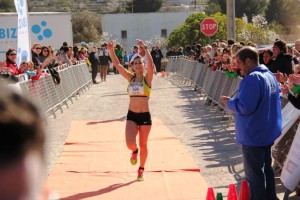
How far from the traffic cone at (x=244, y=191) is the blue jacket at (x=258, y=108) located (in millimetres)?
417

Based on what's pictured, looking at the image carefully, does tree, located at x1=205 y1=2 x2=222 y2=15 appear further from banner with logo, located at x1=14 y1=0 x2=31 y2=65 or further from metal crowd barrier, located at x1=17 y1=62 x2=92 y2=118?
banner with logo, located at x1=14 y1=0 x2=31 y2=65

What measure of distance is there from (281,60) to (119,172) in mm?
3412

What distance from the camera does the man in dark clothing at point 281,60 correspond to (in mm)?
11078

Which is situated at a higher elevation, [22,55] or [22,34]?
[22,34]

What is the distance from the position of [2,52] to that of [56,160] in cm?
2210

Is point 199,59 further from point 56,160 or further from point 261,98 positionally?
point 261,98

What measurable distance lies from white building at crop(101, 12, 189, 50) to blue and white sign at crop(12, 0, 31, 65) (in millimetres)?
58191

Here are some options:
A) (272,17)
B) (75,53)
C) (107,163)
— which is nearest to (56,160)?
(107,163)

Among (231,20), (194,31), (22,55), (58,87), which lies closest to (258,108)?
(22,55)

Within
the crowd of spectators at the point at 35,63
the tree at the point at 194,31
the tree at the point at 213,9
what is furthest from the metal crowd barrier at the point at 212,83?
the tree at the point at 213,9

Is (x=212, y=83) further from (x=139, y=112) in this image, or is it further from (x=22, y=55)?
(x=139, y=112)

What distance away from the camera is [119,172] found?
32.7 feet

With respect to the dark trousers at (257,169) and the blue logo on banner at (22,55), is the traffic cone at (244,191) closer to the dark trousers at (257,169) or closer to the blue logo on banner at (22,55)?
the dark trousers at (257,169)

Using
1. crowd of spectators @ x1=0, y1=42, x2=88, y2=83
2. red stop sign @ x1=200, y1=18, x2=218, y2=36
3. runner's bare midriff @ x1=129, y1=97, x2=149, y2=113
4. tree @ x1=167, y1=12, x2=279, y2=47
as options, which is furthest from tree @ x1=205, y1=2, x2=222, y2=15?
runner's bare midriff @ x1=129, y1=97, x2=149, y2=113
